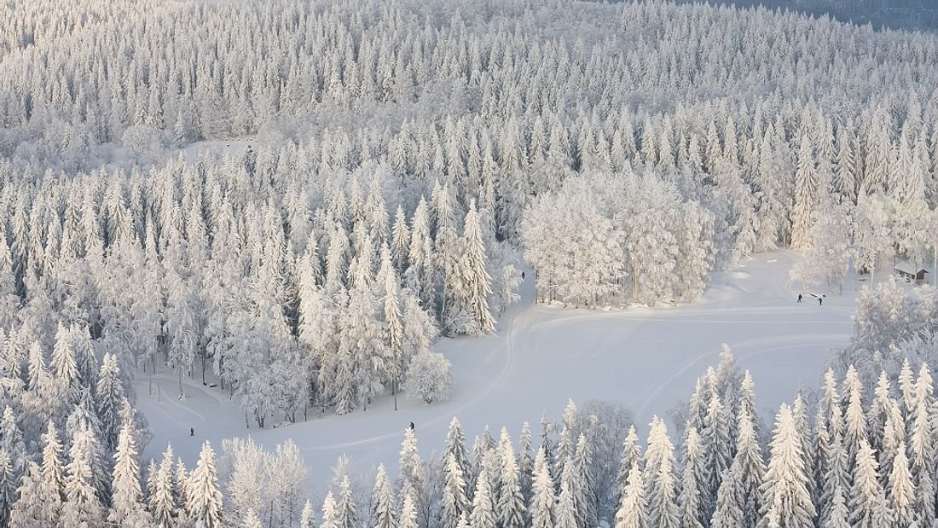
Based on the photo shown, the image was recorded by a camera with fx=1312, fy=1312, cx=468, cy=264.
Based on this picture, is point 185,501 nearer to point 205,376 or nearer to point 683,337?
point 205,376

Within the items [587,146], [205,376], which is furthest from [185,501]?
[587,146]

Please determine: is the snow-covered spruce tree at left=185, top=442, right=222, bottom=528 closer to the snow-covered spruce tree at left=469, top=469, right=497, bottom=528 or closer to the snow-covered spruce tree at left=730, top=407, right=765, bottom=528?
the snow-covered spruce tree at left=469, top=469, right=497, bottom=528

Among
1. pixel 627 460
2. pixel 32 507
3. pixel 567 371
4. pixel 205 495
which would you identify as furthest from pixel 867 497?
pixel 32 507

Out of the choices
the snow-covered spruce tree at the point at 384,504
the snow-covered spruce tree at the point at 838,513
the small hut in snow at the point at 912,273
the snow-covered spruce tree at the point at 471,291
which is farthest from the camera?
the small hut in snow at the point at 912,273

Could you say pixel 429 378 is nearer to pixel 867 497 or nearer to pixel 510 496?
pixel 510 496

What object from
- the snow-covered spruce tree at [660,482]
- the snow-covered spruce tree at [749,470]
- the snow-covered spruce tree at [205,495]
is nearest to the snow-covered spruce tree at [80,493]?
the snow-covered spruce tree at [205,495]

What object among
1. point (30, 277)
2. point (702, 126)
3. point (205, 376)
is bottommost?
point (205, 376)

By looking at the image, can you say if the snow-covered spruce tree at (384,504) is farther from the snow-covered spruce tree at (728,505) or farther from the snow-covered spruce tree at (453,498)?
the snow-covered spruce tree at (728,505)
